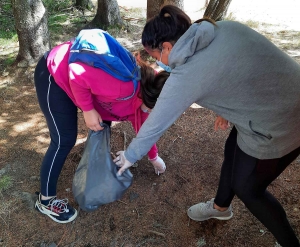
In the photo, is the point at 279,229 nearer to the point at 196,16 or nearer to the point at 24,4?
the point at 24,4

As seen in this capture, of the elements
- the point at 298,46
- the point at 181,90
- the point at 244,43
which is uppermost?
the point at 244,43

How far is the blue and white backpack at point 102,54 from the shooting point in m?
1.61

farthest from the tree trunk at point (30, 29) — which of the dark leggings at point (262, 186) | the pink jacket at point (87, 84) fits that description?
the dark leggings at point (262, 186)

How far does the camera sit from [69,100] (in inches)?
73.7

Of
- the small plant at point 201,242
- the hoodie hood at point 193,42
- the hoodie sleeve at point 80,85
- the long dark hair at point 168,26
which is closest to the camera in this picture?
the hoodie hood at point 193,42

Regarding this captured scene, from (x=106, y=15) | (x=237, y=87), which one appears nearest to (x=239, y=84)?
(x=237, y=87)

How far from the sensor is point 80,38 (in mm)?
1670

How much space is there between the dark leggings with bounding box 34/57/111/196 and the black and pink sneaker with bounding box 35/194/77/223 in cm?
18

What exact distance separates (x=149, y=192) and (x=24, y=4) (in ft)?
10.3

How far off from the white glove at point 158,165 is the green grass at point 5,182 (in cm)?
127

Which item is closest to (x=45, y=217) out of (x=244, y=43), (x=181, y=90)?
(x=181, y=90)

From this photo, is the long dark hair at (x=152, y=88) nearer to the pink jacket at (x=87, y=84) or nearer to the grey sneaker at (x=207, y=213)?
the pink jacket at (x=87, y=84)

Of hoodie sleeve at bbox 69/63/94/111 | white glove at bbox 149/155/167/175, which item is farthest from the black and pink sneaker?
hoodie sleeve at bbox 69/63/94/111

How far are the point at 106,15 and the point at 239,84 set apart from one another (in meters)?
5.33
